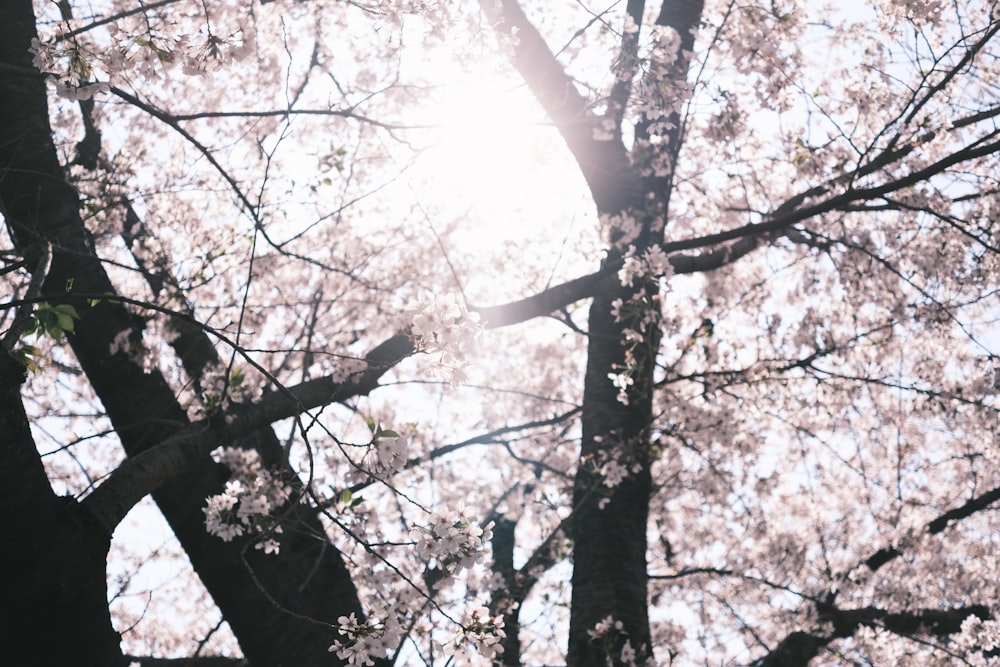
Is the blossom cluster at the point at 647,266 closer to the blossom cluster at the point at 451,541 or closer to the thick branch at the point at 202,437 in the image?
the thick branch at the point at 202,437

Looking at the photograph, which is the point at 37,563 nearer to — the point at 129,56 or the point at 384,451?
the point at 384,451

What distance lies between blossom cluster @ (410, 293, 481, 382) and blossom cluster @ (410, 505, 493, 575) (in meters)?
0.53

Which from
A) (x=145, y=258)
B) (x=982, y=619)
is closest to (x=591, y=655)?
(x=982, y=619)

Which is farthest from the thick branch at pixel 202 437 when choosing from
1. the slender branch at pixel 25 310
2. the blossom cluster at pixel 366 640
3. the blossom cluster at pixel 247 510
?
the blossom cluster at pixel 366 640

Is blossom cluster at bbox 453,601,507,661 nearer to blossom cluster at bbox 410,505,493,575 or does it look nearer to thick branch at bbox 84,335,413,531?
blossom cluster at bbox 410,505,493,575

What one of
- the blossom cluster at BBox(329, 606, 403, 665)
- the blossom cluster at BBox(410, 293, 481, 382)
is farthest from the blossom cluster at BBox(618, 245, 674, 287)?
the blossom cluster at BBox(329, 606, 403, 665)

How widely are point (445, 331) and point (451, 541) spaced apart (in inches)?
30.0

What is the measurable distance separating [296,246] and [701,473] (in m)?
5.21

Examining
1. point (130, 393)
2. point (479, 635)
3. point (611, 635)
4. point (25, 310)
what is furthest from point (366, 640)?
point (130, 393)

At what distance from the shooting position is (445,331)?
3.01 meters

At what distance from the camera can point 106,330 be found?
14.8ft

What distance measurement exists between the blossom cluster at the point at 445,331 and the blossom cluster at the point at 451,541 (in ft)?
1.73

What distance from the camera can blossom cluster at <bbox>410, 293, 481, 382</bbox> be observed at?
3.01m

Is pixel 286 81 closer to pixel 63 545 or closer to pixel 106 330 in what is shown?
pixel 106 330
